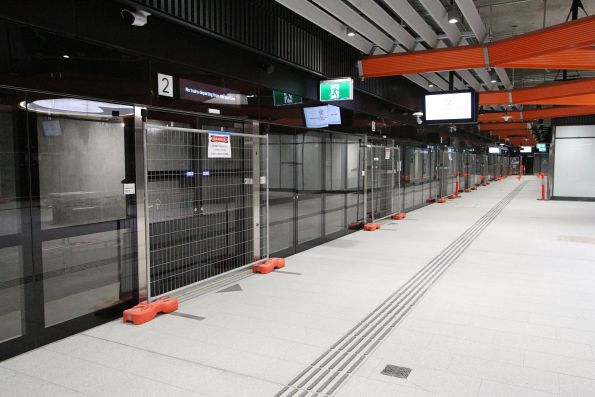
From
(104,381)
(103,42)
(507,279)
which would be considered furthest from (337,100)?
(104,381)

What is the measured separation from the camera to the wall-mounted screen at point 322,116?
7297mm

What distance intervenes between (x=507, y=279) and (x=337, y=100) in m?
3.82

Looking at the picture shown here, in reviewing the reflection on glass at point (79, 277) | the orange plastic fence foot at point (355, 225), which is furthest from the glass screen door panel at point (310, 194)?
the reflection on glass at point (79, 277)

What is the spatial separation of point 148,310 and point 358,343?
1.91 metres

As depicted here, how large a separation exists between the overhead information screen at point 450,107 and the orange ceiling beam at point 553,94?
2592mm

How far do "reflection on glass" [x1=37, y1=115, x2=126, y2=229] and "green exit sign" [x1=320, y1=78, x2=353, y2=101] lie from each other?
3.37 meters

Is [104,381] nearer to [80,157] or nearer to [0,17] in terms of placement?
[0,17]

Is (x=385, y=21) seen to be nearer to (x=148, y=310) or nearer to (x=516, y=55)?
(x=516, y=55)

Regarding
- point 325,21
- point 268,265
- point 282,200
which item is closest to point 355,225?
point 268,265

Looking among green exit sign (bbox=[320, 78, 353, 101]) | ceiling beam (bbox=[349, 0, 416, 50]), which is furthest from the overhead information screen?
green exit sign (bbox=[320, 78, 353, 101])

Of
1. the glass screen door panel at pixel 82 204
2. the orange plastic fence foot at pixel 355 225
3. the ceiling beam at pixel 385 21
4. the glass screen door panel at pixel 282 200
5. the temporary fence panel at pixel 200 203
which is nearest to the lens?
the glass screen door panel at pixel 82 204

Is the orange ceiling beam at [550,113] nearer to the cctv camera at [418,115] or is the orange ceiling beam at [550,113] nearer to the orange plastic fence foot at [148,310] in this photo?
the cctv camera at [418,115]

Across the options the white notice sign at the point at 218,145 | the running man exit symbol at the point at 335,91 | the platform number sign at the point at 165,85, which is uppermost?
the running man exit symbol at the point at 335,91

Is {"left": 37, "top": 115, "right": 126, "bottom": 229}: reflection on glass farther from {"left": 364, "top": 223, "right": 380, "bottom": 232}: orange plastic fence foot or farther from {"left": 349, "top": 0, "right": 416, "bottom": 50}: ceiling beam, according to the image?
{"left": 364, "top": 223, "right": 380, "bottom": 232}: orange plastic fence foot
